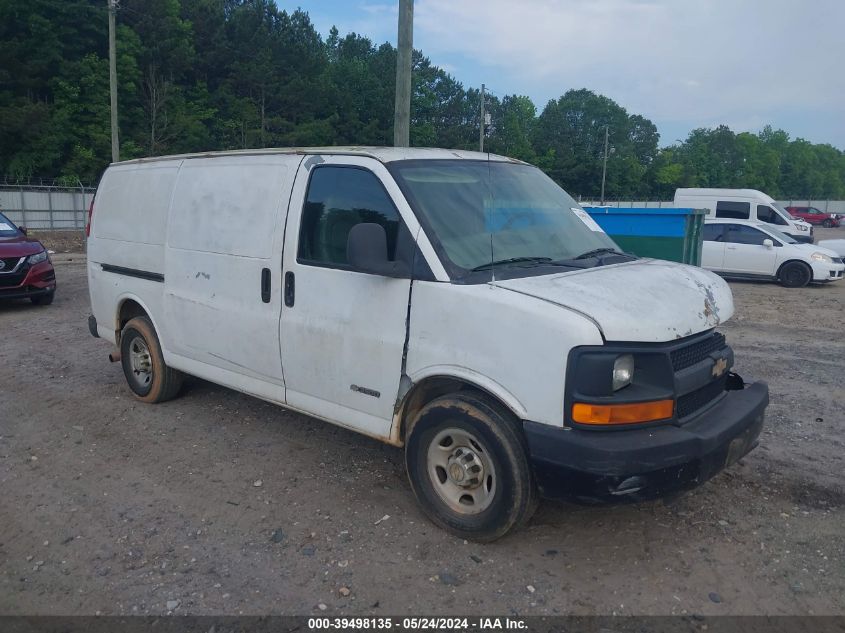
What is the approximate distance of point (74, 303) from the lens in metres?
A: 11.8

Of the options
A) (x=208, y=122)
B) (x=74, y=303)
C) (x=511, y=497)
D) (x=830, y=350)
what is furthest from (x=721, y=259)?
(x=208, y=122)

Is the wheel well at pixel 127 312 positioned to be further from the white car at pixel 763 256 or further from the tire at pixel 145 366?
the white car at pixel 763 256

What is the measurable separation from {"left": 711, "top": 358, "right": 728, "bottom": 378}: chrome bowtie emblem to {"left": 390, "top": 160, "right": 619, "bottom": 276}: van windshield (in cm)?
91

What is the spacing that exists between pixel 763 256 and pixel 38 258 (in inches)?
571

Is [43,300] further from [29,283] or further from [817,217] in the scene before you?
[817,217]

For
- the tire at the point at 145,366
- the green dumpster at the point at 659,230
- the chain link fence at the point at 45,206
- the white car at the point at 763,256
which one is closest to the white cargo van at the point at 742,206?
the white car at the point at 763,256

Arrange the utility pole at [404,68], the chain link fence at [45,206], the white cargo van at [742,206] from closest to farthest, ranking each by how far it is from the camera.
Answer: the utility pole at [404,68]
the white cargo van at [742,206]
the chain link fence at [45,206]

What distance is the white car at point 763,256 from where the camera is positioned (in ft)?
51.6

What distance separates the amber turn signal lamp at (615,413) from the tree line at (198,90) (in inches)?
1340

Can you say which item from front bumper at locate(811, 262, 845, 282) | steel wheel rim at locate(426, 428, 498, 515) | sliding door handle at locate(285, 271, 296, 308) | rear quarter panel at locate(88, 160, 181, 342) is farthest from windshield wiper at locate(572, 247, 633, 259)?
front bumper at locate(811, 262, 845, 282)

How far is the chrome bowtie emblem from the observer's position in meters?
3.91

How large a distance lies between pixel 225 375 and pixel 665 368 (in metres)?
3.20

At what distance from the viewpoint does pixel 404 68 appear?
37.1ft

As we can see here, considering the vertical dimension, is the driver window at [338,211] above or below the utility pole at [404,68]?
below
